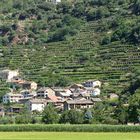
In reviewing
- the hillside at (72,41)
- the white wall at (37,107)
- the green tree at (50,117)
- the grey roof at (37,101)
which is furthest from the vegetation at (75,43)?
the white wall at (37,107)

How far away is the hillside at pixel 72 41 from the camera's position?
4739 inches

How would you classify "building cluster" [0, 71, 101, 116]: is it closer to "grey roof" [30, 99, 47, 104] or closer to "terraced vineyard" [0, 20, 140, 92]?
"grey roof" [30, 99, 47, 104]

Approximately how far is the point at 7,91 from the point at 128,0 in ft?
160

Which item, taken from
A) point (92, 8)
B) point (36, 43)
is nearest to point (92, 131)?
point (36, 43)

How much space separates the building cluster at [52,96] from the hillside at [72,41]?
1.90 metres

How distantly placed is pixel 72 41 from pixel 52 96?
25.7 metres

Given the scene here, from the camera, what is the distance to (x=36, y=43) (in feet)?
474

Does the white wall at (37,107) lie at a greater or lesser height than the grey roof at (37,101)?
lesser

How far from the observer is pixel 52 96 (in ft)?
377

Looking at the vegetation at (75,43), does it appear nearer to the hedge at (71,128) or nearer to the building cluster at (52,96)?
the building cluster at (52,96)

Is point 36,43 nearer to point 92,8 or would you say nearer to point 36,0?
point 92,8

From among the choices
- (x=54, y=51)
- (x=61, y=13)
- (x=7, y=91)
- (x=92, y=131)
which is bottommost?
(x=92, y=131)

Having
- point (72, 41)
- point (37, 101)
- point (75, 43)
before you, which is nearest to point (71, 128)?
point (37, 101)

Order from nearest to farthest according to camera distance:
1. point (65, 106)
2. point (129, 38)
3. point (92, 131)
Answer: point (92, 131)
point (65, 106)
point (129, 38)
